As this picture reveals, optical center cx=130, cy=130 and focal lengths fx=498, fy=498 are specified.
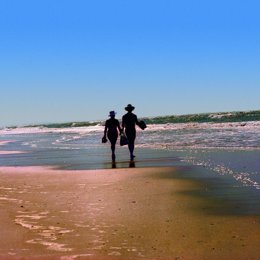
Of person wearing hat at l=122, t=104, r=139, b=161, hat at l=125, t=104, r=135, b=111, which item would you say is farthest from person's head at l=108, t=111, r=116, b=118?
hat at l=125, t=104, r=135, b=111

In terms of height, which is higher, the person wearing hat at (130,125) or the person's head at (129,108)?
the person's head at (129,108)

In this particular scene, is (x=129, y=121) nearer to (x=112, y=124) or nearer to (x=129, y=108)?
(x=129, y=108)

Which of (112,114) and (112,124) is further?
(112,124)

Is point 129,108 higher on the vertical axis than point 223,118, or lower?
higher

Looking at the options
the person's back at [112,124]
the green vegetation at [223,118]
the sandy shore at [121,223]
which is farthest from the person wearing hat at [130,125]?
the green vegetation at [223,118]

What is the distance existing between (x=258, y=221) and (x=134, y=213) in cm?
180

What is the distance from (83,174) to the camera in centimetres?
1293

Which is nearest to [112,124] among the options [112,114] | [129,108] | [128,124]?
[112,114]

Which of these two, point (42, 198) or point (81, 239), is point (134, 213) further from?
point (42, 198)

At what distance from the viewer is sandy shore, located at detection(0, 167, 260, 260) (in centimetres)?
529

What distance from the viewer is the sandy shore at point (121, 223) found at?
17.4 ft

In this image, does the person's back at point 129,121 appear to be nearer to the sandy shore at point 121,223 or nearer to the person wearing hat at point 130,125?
the person wearing hat at point 130,125

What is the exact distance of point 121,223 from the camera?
6621mm

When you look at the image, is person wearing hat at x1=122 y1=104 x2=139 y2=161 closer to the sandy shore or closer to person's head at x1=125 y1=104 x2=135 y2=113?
person's head at x1=125 y1=104 x2=135 y2=113
